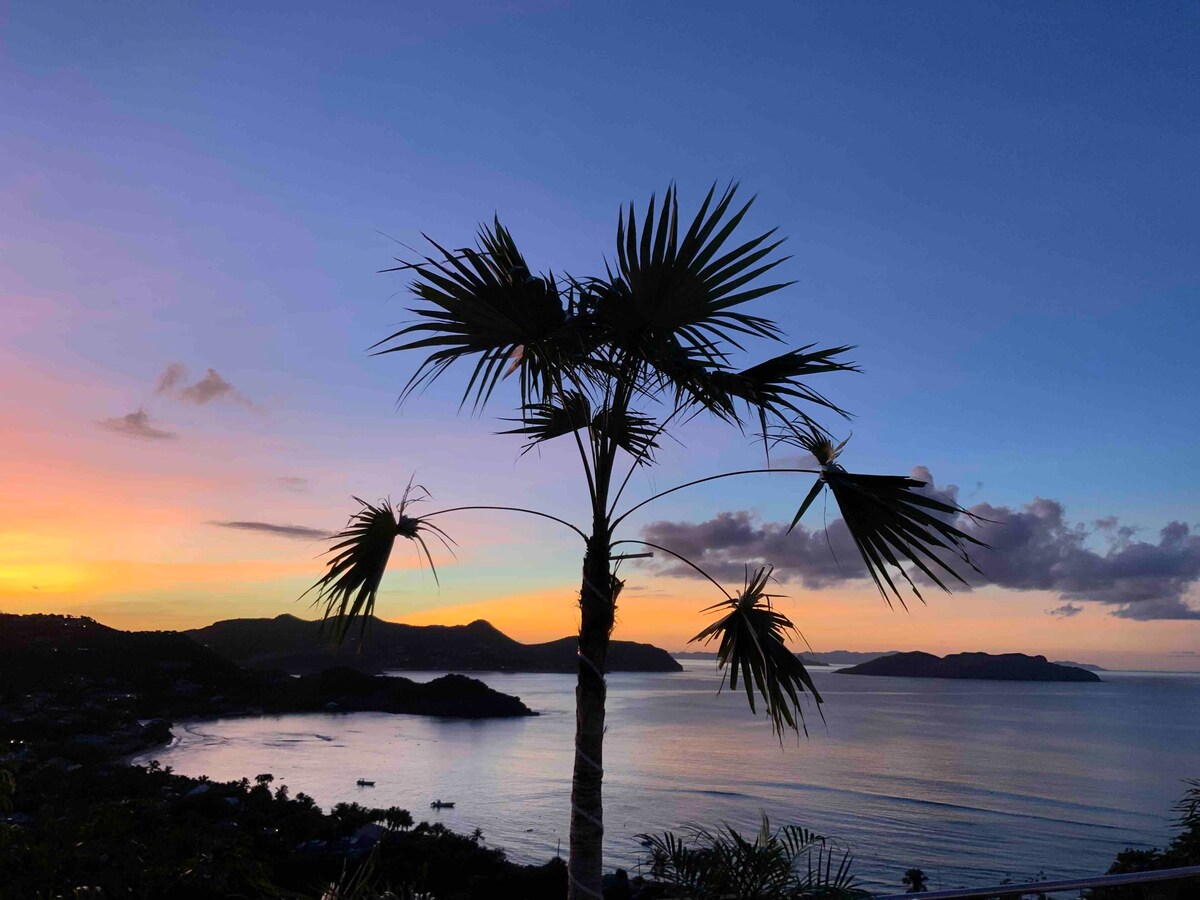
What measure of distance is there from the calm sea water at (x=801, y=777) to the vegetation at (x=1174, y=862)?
17081 millimetres

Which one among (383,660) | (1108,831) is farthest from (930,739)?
(383,660)

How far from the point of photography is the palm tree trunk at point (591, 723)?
14.3 ft

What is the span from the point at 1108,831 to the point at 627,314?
155ft

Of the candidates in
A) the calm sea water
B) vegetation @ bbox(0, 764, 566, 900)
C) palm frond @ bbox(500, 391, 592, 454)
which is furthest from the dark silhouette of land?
palm frond @ bbox(500, 391, 592, 454)

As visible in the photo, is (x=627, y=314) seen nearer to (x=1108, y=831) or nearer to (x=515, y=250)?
(x=515, y=250)

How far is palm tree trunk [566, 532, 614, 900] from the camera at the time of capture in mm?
4367

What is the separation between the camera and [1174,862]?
33.9 feet

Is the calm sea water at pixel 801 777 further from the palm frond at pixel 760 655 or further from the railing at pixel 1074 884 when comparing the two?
the railing at pixel 1074 884

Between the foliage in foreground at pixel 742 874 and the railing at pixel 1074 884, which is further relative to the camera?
the foliage in foreground at pixel 742 874

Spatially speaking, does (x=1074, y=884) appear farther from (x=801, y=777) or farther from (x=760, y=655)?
(x=801, y=777)

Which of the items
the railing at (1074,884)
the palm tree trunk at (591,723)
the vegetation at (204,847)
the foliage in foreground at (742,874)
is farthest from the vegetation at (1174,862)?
the vegetation at (204,847)

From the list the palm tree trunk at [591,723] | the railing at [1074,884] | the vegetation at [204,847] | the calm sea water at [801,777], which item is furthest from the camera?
the calm sea water at [801,777]

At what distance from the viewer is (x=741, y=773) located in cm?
5594

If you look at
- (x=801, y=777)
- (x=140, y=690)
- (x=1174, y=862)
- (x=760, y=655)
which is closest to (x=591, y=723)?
(x=760, y=655)
